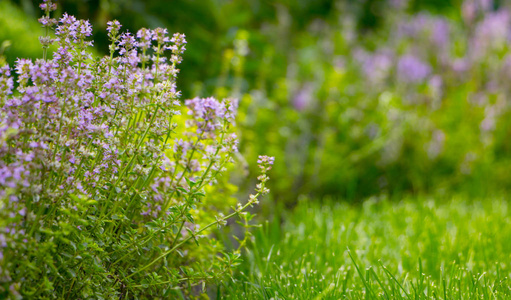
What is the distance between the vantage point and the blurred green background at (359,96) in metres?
4.02

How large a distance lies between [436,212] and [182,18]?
2880mm

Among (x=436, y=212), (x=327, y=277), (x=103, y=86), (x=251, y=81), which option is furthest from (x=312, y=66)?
(x=103, y=86)

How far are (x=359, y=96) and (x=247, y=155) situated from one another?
1628 millimetres

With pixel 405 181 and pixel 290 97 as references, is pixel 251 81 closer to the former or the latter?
pixel 290 97

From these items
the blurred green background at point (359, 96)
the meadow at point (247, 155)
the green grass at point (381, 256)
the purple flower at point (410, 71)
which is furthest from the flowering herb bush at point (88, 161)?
the purple flower at point (410, 71)

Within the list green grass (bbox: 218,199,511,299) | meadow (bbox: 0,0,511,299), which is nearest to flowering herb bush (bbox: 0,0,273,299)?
meadow (bbox: 0,0,511,299)

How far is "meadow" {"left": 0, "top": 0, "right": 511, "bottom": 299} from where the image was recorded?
1.33m

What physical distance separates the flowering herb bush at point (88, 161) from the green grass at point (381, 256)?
430 millimetres

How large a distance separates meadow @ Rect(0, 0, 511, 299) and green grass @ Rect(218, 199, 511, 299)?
0.02 m

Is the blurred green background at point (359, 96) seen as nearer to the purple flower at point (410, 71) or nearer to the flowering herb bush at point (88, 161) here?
A: the purple flower at point (410, 71)

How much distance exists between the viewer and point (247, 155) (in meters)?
3.42

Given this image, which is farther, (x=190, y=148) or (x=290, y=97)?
(x=290, y=97)

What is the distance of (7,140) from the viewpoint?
1192 millimetres

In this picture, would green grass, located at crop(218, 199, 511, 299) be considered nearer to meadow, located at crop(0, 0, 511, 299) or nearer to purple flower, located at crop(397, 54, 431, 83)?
meadow, located at crop(0, 0, 511, 299)
